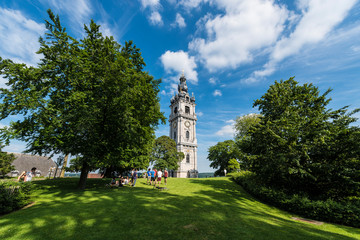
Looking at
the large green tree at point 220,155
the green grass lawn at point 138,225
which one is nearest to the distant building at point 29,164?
the green grass lawn at point 138,225

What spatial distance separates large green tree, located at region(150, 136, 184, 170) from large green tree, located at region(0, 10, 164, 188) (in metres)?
28.3

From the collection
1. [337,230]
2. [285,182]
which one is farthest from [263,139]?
[337,230]

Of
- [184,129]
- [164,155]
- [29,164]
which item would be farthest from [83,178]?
[184,129]

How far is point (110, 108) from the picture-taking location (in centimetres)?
1210

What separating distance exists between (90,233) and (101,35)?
1468cm

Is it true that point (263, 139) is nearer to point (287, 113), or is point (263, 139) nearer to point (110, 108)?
point (287, 113)

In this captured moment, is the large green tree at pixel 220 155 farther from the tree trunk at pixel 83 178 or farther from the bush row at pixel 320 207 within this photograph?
the tree trunk at pixel 83 178

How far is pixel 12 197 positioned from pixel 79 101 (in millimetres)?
6139

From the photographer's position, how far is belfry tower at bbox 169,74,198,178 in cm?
5700

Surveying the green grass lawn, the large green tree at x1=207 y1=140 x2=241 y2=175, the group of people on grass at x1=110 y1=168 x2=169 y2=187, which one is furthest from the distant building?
the large green tree at x1=207 y1=140 x2=241 y2=175

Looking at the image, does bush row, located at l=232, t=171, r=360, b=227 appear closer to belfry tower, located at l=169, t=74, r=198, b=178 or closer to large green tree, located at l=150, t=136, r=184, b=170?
large green tree, located at l=150, t=136, r=184, b=170

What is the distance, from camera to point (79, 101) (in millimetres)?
10844

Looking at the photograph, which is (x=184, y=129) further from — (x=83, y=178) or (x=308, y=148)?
(x=308, y=148)

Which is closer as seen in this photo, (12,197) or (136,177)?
(12,197)
